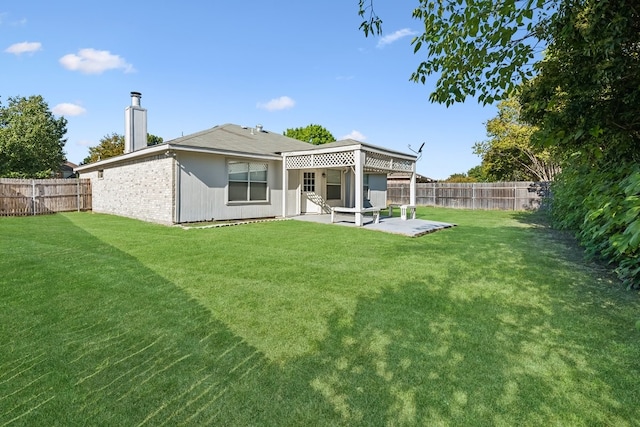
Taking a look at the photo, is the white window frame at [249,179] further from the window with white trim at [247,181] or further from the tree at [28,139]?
the tree at [28,139]

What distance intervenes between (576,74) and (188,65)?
14.6 metres

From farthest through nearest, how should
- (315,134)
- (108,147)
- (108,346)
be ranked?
(315,134), (108,147), (108,346)

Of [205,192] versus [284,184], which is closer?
Answer: [205,192]

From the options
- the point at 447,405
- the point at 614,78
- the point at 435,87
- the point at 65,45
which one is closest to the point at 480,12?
the point at 435,87

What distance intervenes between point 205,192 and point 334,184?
6.23 m

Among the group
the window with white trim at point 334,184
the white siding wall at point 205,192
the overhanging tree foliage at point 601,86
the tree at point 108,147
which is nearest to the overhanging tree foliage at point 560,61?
the overhanging tree foliage at point 601,86

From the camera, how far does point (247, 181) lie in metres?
12.4

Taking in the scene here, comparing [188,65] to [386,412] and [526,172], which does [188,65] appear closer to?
[386,412]

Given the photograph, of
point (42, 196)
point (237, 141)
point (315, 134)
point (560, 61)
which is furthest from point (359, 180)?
point (315, 134)

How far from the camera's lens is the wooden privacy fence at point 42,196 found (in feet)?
47.1

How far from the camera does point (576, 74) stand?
3.68 m

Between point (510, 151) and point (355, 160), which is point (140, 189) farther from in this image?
point (510, 151)


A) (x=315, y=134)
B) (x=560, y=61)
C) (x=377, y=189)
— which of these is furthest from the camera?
(x=315, y=134)

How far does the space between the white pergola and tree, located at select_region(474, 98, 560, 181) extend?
446 inches
